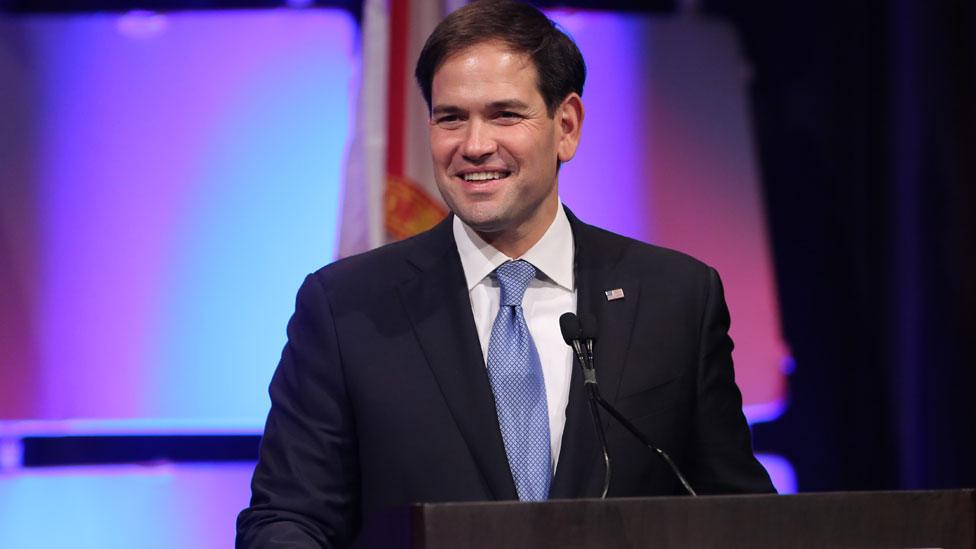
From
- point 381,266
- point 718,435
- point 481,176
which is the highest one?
point 481,176

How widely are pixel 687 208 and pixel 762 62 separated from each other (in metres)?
0.49

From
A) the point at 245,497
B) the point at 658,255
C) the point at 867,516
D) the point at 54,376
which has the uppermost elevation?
the point at 658,255

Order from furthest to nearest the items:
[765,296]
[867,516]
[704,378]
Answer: [765,296]
[704,378]
[867,516]

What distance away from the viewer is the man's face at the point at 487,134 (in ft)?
6.75

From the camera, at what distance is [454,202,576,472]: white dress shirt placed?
206 centimetres

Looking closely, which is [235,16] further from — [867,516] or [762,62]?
[867,516]

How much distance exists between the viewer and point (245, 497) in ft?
11.6

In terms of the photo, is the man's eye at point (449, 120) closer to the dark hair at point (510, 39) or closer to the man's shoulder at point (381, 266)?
the dark hair at point (510, 39)

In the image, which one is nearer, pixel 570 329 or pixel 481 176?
pixel 570 329

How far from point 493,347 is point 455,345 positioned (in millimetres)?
61

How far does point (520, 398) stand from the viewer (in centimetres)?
200

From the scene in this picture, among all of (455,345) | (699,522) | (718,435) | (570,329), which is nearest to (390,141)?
(455,345)

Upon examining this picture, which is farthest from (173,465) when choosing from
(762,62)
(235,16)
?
(762,62)

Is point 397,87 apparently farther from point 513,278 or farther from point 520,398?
point 520,398
